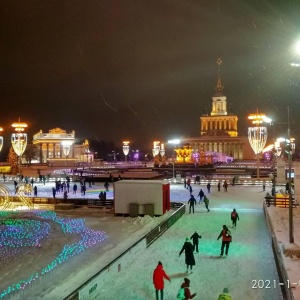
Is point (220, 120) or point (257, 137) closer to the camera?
point (257, 137)

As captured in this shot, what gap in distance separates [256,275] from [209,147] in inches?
4234

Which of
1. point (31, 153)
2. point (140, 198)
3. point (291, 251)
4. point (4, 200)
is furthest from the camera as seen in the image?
point (31, 153)

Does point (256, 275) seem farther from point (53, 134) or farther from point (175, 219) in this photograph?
point (53, 134)

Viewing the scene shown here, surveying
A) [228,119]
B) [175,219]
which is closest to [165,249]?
[175,219]

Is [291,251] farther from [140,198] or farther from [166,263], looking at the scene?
[140,198]

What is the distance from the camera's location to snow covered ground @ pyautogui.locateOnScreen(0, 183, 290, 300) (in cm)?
1005

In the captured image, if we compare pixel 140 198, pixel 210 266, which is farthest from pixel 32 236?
pixel 210 266

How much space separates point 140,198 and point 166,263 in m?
8.27

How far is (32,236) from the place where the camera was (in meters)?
16.3

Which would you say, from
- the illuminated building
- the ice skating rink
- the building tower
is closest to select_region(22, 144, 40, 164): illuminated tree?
the illuminated building

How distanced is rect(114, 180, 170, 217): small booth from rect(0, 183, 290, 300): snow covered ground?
85cm

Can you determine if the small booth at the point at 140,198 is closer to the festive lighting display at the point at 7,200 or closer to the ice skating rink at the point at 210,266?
the ice skating rink at the point at 210,266

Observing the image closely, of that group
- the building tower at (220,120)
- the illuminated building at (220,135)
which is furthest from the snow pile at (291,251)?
the building tower at (220,120)

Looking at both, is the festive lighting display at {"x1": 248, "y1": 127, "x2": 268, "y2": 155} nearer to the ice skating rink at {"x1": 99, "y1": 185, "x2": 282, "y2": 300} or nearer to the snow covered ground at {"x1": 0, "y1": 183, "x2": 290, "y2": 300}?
the ice skating rink at {"x1": 99, "y1": 185, "x2": 282, "y2": 300}
